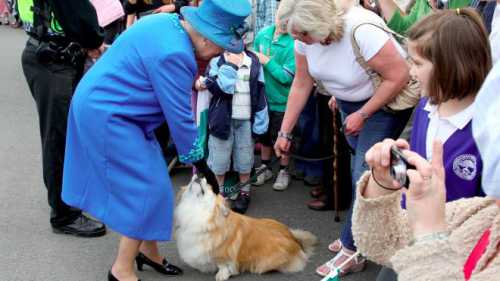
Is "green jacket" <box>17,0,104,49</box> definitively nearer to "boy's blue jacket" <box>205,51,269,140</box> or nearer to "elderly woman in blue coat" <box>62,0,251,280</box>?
"elderly woman in blue coat" <box>62,0,251,280</box>

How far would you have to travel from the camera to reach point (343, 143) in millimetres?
4004

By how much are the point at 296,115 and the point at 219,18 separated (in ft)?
3.17

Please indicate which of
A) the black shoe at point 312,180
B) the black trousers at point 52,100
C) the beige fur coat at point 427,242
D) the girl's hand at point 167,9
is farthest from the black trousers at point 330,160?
the beige fur coat at point 427,242

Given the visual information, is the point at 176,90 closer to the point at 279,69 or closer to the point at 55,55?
the point at 55,55

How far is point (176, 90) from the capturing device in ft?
8.45

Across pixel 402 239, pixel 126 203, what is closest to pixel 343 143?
pixel 126 203

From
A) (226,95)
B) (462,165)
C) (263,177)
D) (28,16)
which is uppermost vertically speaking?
(462,165)

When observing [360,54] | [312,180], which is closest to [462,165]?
[360,54]

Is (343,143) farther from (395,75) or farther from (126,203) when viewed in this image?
(126,203)

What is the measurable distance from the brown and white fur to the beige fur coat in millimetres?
1502

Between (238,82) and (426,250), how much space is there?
9.83 ft

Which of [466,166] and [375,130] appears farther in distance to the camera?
[375,130]

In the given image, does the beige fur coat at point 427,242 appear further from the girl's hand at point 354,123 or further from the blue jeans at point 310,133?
the blue jeans at point 310,133

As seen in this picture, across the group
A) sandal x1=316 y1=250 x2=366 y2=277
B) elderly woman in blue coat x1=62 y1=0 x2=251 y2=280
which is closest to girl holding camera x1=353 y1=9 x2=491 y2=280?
elderly woman in blue coat x1=62 y1=0 x2=251 y2=280
